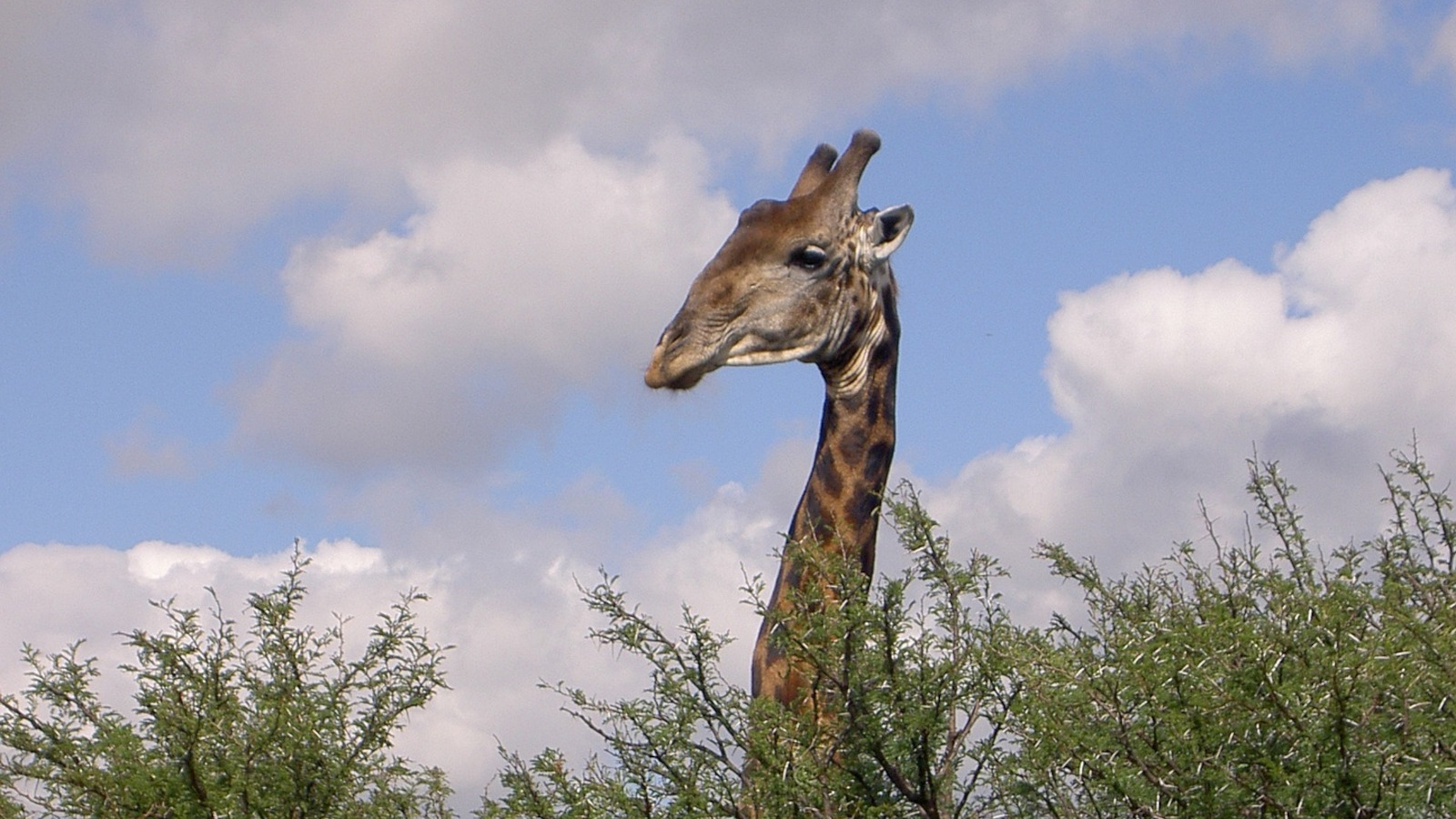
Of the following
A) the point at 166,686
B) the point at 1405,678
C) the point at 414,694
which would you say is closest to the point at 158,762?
the point at 166,686

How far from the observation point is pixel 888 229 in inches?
323

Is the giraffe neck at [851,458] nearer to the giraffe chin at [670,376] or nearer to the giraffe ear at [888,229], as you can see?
the giraffe ear at [888,229]

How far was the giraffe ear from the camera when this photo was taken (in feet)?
26.5

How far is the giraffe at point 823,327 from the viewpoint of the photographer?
7383 mm

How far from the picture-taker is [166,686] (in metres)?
6.16

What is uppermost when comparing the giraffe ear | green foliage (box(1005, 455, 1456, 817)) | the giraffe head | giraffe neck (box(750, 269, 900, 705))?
the giraffe ear

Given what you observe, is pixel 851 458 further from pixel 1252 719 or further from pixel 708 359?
pixel 1252 719

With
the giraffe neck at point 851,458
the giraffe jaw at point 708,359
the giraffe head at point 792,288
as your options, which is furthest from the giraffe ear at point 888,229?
the giraffe jaw at point 708,359

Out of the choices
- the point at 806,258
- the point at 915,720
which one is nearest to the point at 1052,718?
the point at 915,720

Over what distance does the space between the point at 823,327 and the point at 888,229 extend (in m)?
0.79

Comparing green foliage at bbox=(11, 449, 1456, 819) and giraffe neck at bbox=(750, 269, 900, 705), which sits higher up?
giraffe neck at bbox=(750, 269, 900, 705)

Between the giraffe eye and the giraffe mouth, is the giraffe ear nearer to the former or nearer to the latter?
the giraffe eye

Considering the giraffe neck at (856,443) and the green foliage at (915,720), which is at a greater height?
the giraffe neck at (856,443)

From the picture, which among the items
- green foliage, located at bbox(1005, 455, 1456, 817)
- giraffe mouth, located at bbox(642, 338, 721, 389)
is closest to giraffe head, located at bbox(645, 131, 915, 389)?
giraffe mouth, located at bbox(642, 338, 721, 389)
